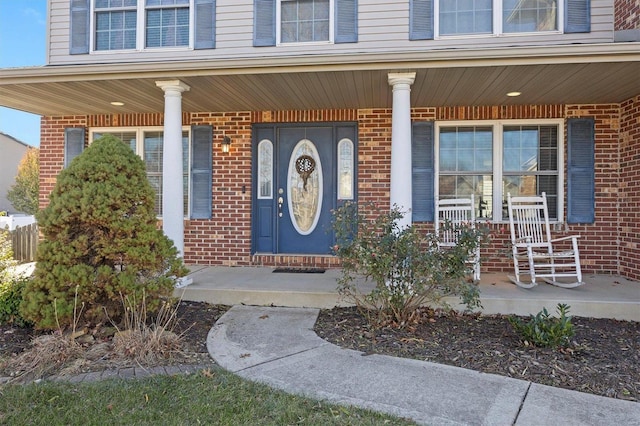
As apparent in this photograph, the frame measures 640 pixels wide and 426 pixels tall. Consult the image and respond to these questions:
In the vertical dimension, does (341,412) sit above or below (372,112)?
below

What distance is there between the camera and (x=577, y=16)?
18.2ft

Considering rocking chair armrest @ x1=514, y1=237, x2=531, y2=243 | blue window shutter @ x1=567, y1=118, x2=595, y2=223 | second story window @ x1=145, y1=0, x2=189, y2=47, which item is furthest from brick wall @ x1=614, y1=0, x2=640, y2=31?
second story window @ x1=145, y1=0, x2=189, y2=47

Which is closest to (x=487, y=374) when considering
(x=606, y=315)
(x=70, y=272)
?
(x=606, y=315)

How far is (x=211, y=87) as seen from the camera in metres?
5.14

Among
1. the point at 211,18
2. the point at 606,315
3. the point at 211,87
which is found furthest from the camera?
the point at 211,18

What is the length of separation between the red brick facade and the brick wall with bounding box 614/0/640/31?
2.91ft

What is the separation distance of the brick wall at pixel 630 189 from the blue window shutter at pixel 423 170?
7.84 ft

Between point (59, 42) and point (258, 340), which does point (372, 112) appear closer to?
point (258, 340)

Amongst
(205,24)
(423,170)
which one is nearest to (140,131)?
(205,24)

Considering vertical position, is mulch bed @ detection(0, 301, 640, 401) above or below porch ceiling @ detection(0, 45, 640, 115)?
below

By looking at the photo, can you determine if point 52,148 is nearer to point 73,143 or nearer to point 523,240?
point 73,143

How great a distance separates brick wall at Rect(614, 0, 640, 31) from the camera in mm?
5074

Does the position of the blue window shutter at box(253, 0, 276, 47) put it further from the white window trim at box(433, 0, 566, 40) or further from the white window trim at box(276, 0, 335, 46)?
the white window trim at box(433, 0, 566, 40)

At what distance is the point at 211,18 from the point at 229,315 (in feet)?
13.9
